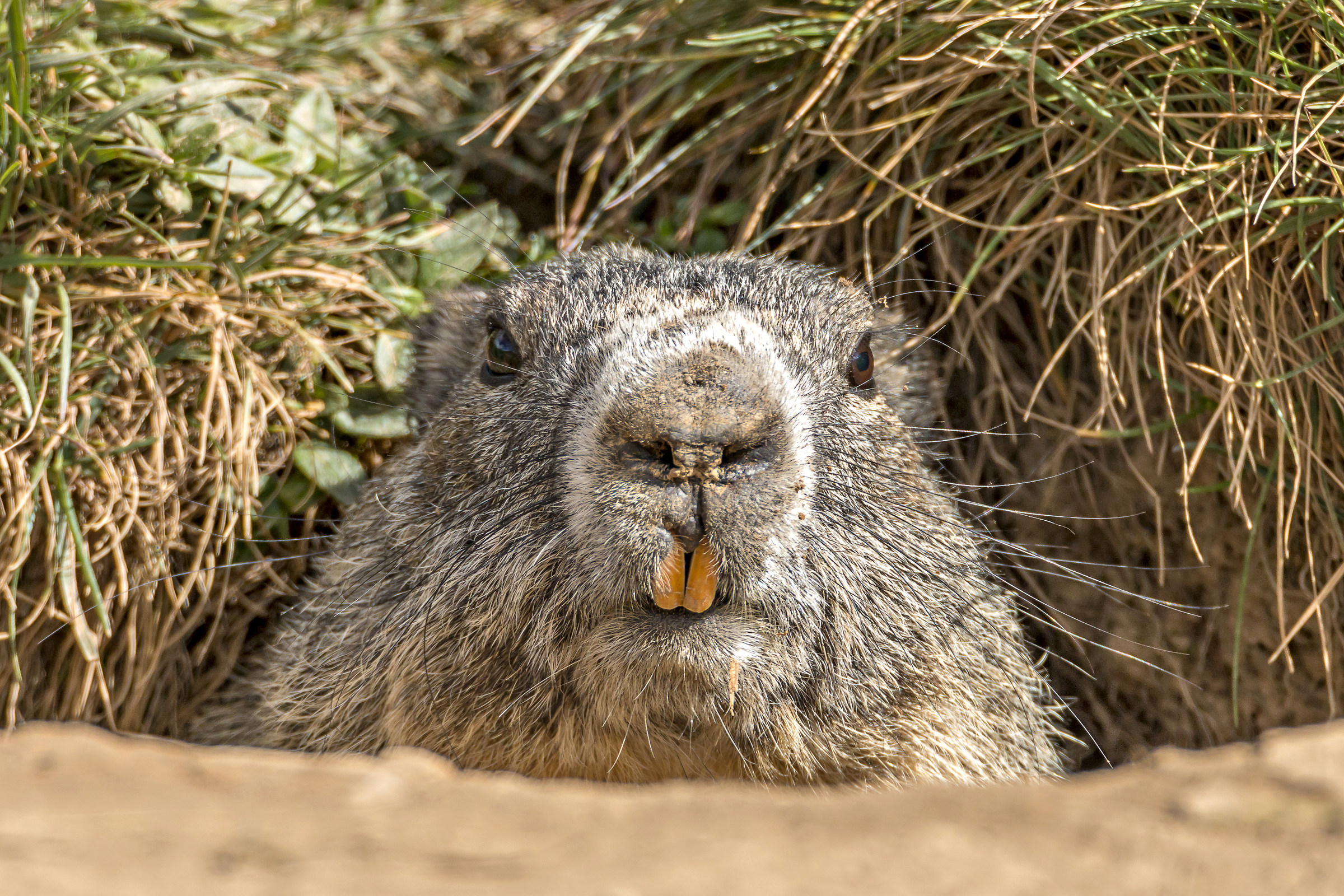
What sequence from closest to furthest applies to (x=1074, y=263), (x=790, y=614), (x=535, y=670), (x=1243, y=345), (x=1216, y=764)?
(x=1216, y=764), (x=790, y=614), (x=535, y=670), (x=1243, y=345), (x=1074, y=263)

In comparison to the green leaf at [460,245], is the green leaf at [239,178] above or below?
above

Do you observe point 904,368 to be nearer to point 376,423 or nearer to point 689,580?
point 689,580

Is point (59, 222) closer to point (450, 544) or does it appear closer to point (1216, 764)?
point (450, 544)

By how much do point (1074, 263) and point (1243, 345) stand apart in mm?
690

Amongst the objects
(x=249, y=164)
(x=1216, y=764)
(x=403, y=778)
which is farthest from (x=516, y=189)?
(x=1216, y=764)

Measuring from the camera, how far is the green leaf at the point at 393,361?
177 inches

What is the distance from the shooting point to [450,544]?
3400 millimetres

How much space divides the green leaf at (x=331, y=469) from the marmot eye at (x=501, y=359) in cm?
92

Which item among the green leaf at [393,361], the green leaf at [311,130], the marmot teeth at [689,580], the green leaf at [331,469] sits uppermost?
the green leaf at [311,130]

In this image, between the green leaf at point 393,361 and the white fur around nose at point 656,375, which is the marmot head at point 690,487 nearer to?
the white fur around nose at point 656,375

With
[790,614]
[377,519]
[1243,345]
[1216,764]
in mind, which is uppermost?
[1243,345]

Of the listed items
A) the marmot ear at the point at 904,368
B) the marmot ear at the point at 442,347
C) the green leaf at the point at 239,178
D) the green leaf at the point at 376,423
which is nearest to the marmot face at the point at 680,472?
the marmot ear at the point at 904,368

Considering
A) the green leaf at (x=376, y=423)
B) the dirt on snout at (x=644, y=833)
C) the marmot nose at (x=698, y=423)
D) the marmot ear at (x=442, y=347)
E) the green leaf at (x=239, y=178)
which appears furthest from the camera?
the green leaf at (x=376, y=423)

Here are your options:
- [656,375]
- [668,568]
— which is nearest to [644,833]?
[668,568]
